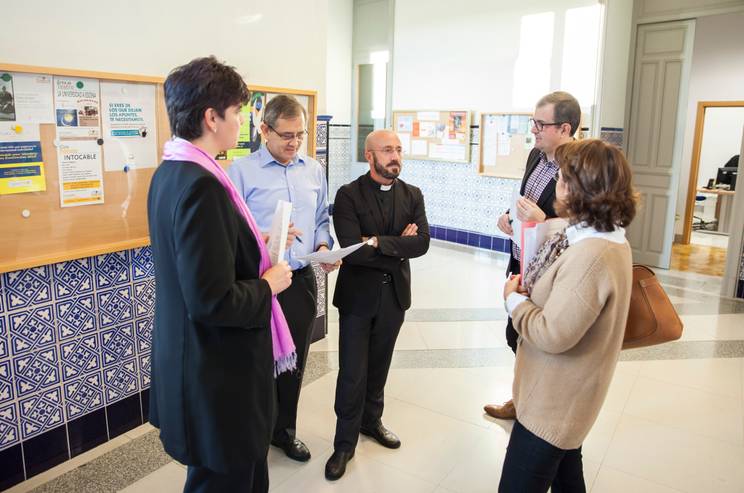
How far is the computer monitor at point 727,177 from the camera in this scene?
917cm

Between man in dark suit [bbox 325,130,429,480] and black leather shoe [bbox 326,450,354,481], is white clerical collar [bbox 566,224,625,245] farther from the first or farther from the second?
black leather shoe [bbox 326,450,354,481]

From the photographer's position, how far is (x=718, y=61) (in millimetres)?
8359

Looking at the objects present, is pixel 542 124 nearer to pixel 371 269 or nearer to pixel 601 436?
pixel 371 269

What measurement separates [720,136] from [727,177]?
96 centimetres

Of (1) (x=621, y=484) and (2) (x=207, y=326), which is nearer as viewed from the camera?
(2) (x=207, y=326)

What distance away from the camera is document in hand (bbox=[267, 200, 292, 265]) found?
1.71 m

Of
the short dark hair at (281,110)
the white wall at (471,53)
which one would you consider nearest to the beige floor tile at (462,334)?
the short dark hair at (281,110)

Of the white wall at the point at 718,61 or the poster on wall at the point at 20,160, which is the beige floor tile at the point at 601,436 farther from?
the white wall at the point at 718,61

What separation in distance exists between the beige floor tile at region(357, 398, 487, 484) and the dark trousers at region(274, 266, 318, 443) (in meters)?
0.39

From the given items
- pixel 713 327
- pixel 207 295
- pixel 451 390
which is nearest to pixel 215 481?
pixel 207 295

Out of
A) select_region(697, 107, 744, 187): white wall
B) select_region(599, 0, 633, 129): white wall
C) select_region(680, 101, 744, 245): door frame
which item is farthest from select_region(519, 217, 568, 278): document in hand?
select_region(697, 107, 744, 187): white wall

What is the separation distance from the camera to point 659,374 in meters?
3.72

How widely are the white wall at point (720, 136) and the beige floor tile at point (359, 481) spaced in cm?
945

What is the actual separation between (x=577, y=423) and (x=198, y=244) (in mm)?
1164
